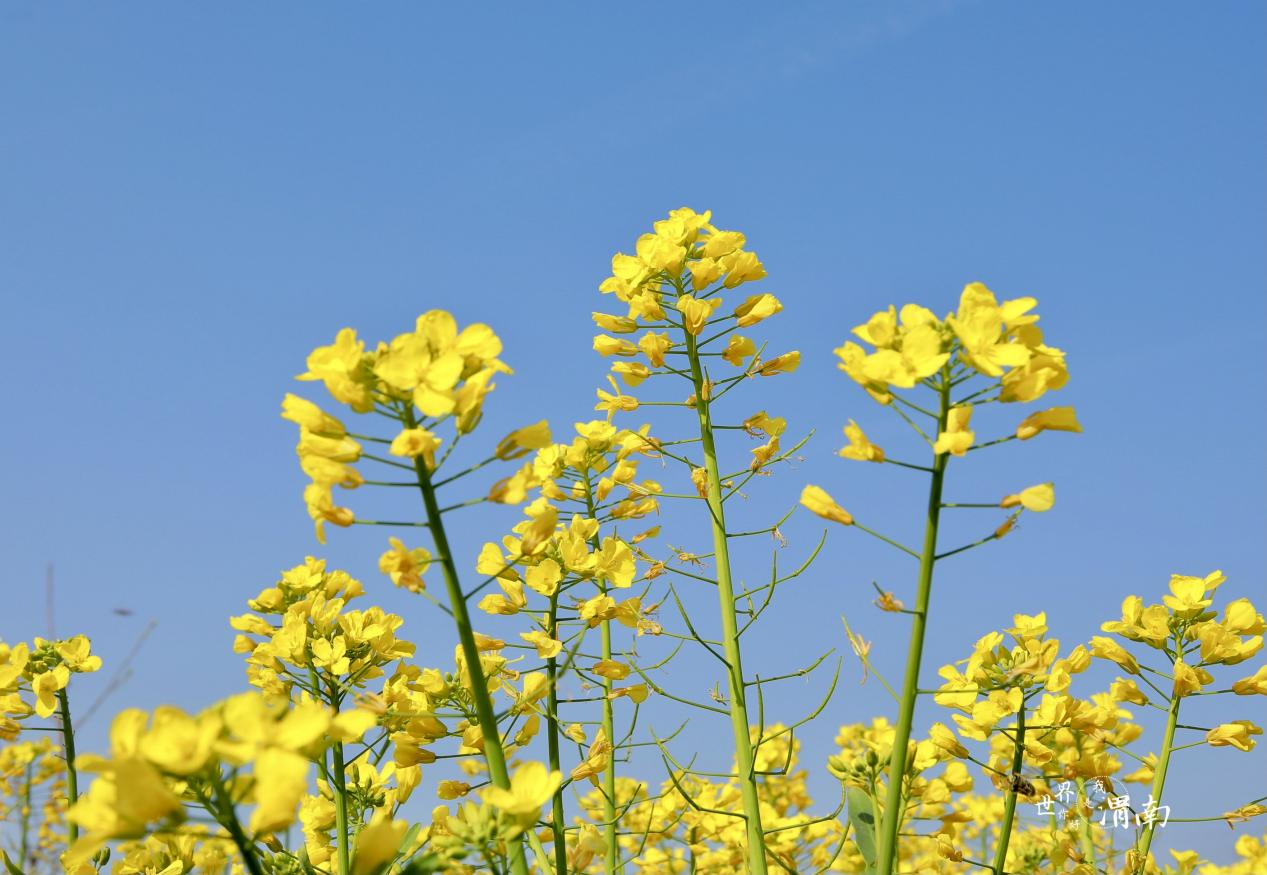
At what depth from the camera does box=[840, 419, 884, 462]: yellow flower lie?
2.81 meters

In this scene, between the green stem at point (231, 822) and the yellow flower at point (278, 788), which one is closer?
the yellow flower at point (278, 788)

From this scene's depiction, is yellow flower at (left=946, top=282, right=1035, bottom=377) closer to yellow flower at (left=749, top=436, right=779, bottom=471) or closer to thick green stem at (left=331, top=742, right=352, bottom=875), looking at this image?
yellow flower at (left=749, top=436, right=779, bottom=471)

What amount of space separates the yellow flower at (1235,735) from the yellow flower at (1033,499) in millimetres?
2003

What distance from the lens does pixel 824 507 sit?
294cm

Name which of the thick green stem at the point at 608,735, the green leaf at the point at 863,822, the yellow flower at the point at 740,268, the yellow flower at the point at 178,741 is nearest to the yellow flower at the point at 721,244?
the yellow flower at the point at 740,268

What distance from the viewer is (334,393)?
2.54 metres

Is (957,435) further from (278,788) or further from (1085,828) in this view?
(1085,828)

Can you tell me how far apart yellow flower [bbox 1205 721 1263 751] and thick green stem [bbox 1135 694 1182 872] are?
0.15 meters

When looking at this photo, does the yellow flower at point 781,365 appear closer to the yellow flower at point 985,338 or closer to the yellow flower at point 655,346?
the yellow flower at point 655,346

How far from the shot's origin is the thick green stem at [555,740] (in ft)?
10.9


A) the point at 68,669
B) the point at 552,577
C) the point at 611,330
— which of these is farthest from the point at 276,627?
the point at 611,330

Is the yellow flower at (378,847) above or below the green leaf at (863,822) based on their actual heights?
below

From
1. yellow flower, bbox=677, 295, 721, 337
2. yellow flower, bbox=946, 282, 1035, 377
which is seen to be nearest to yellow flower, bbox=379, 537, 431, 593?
yellow flower, bbox=946, 282, 1035, 377

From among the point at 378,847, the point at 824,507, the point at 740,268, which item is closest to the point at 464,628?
the point at 378,847
